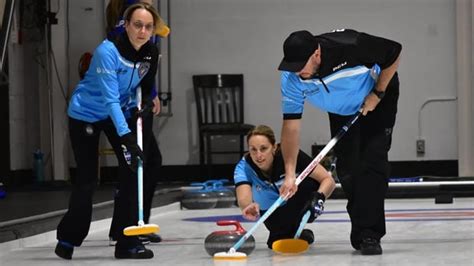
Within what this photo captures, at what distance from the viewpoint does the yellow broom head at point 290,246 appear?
3838mm

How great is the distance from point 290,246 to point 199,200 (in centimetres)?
390

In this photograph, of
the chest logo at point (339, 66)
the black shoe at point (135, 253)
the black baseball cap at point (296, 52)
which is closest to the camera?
the black baseball cap at point (296, 52)

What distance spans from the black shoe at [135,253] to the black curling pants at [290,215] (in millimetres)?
572

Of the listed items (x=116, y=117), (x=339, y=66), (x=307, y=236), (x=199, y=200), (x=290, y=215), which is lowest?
(x=199, y=200)

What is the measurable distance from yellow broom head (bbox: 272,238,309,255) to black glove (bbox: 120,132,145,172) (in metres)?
0.63

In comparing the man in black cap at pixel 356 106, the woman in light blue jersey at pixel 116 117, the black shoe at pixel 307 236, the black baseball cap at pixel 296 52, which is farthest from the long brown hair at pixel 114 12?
the black shoe at pixel 307 236

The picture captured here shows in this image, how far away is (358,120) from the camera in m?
3.88

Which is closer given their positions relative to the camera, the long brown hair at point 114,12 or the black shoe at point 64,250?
the black shoe at point 64,250

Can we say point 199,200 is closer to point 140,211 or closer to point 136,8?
point 140,211

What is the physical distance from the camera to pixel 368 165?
3824 mm

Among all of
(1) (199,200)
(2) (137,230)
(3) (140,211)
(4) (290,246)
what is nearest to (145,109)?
(3) (140,211)

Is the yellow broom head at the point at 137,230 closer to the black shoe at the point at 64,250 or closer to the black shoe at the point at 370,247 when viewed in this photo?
the black shoe at the point at 64,250

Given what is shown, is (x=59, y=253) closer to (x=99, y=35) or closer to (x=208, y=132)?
(x=208, y=132)

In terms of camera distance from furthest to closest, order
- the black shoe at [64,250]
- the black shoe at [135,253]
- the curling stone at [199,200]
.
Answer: the curling stone at [199,200] → the black shoe at [64,250] → the black shoe at [135,253]
